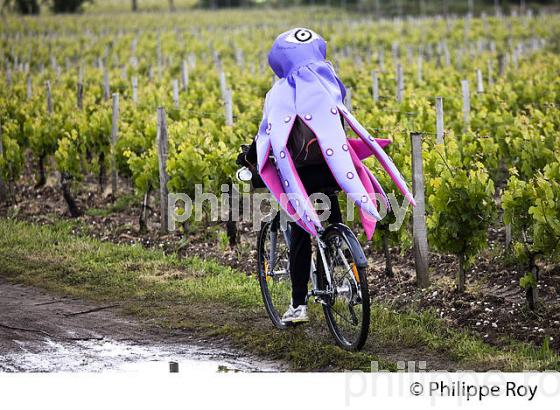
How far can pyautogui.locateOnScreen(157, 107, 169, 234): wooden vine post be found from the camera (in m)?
9.85

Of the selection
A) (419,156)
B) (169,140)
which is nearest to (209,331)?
(419,156)

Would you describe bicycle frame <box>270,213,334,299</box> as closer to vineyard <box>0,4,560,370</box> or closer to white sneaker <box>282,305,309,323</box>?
white sneaker <box>282,305,309,323</box>

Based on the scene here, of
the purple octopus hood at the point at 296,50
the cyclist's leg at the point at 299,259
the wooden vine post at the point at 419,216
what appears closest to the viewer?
the purple octopus hood at the point at 296,50

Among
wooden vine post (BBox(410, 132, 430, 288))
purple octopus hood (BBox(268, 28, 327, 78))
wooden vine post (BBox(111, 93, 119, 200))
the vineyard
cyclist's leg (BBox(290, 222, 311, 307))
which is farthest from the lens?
wooden vine post (BBox(111, 93, 119, 200))

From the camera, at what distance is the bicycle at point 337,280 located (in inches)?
213

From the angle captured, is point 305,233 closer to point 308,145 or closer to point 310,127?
point 308,145

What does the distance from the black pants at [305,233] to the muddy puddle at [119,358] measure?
538 millimetres

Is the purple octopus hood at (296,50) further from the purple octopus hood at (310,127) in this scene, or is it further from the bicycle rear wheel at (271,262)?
the bicycle rear wheel at (271,262)

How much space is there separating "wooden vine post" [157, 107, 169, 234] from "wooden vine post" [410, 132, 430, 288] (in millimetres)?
3420

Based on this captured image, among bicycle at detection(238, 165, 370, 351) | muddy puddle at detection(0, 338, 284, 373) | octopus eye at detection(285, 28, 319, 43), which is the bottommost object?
muddy puddle at detection(0, 338, 284, 373)

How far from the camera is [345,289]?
564 centimetres

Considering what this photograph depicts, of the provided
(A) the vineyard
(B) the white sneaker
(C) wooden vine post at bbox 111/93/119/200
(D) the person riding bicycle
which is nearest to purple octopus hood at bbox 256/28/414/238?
(D) the person riding bicycle

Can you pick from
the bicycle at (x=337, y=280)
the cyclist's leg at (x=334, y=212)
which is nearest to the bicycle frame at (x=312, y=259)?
the bicycle at (x=337, y=280)

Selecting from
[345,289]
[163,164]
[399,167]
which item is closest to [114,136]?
[163,164]
